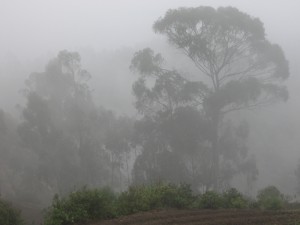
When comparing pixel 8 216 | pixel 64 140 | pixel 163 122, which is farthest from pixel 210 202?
pixel 64 140

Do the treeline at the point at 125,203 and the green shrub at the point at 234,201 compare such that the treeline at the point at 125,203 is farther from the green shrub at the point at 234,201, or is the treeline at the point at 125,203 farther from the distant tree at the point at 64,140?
the distant tree at the point at 64,140

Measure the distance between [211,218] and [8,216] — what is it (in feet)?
15.9

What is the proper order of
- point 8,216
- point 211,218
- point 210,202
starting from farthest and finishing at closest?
point 210,202, point 8,216, point 211,218

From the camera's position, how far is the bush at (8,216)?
36.1 ft

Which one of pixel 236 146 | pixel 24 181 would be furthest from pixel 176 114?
pixel 24 181

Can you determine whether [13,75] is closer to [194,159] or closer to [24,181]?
[24,181]

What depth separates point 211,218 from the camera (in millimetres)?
10555

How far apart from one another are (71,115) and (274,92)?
565 inches

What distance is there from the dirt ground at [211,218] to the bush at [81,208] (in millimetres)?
449

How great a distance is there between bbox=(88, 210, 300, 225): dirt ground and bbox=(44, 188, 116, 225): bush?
0.45 meters

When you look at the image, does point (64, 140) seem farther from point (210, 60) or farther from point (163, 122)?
point (210, 60)

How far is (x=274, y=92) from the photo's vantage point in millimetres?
30125

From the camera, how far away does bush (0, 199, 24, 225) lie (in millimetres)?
11000

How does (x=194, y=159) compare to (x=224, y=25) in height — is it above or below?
below
